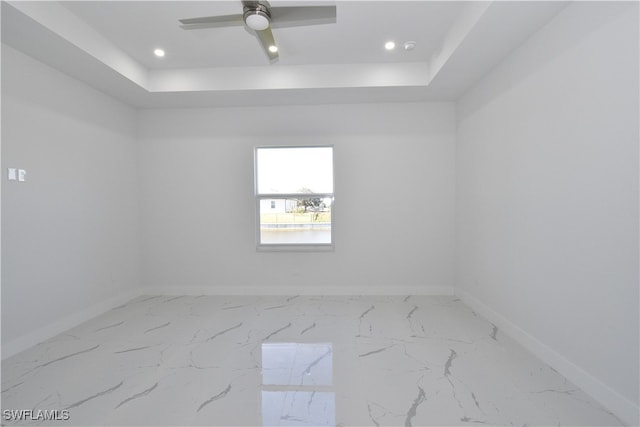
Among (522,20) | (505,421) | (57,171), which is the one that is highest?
(522,20)

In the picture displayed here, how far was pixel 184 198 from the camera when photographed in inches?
158

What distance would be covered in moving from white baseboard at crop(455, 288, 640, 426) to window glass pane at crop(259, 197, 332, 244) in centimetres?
224

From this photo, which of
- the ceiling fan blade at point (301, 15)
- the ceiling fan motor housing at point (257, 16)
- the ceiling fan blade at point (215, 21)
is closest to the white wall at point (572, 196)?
the ceiling fan blade at point (301, 15)

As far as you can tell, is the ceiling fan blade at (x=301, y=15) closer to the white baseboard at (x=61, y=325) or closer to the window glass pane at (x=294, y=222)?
the window glass pane at (x=294, y=222)

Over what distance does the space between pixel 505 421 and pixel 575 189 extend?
1586 millimetres

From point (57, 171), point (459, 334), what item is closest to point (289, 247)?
point (459, 334)

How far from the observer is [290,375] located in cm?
211

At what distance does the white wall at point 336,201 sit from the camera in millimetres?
3885

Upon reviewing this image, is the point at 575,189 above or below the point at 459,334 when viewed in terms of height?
above

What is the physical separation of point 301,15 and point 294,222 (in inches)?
100

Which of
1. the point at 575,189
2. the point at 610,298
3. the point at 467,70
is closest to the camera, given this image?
the point at 610,298

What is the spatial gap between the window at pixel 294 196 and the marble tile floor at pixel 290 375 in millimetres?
1156

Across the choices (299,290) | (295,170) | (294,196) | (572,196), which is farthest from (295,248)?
(572,196)

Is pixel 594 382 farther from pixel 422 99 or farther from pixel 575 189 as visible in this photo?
pixel 422 99
